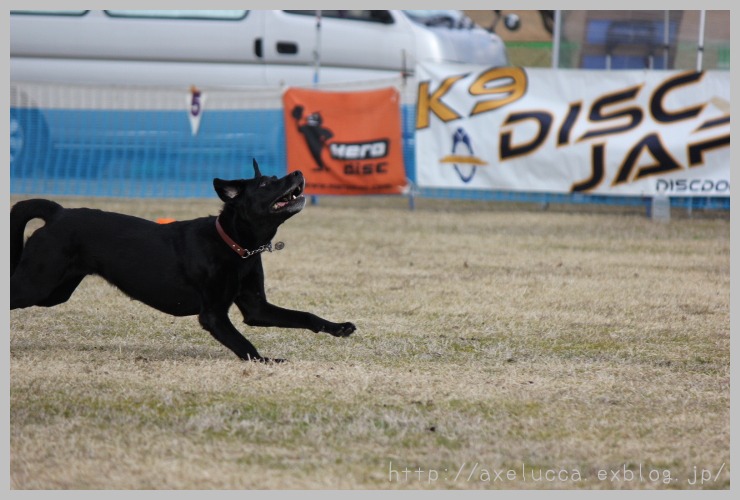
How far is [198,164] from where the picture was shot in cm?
1312

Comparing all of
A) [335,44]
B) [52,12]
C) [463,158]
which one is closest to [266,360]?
[463,158]

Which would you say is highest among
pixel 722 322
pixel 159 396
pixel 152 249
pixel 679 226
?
pixel 152 249

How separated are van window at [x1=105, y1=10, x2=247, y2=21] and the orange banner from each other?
1.82 metres

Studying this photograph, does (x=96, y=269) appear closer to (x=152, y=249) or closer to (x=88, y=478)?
(x=152, y=249)

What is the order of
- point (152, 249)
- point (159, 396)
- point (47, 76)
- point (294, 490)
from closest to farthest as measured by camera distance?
1. point (294, 490)
2. point (159, 396)
3. point (152, 249)
4. point (47, 76)

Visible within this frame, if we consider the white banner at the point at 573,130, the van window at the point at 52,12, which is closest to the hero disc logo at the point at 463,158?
the white banner at the point at 573,130

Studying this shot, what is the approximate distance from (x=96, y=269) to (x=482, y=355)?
180 cm

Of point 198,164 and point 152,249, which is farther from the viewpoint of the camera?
point 198,164

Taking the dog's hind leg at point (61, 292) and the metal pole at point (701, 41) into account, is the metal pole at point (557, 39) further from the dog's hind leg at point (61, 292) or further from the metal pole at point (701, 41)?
the dog's hind leg at point (61, 292)

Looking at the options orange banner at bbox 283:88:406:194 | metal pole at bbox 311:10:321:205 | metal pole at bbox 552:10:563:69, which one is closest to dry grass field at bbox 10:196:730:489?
orange banner at bbox 283:88:406:194

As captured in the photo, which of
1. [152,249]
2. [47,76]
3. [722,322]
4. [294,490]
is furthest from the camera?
[47,76]

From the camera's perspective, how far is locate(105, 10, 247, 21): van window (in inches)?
542

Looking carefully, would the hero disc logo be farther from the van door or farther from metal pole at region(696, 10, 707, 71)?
metal pole at region(696, 10, 707, 71)

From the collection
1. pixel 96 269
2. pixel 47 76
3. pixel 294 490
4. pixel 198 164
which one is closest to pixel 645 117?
pixel 198 164
